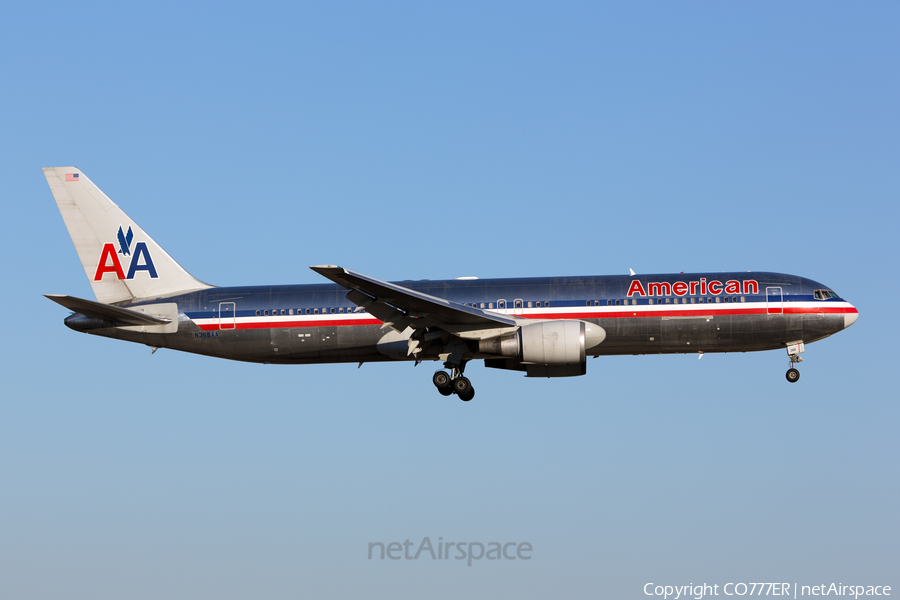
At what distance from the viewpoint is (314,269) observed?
3050cm

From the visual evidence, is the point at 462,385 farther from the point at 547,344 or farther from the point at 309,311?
the point at 309,311

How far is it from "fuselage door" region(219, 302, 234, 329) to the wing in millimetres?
6219

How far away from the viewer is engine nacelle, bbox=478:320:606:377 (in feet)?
114

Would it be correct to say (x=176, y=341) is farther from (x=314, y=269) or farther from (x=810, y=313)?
(x=810, y=313)

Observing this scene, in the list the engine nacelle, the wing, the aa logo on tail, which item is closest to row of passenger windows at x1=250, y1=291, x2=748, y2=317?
the wing

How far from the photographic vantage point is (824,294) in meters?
37.4

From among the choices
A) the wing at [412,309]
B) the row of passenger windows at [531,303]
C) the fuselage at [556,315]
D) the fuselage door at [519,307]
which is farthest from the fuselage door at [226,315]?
the fuselage door at [519,307]

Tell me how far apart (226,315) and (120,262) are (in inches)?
256

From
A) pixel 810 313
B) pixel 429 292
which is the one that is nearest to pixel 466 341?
pixel 429 292

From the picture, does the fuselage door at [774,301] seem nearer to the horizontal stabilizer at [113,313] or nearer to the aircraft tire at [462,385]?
the aircraft tire at [462,385]

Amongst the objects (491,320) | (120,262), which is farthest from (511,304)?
(120,262)

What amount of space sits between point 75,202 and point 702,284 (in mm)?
26854

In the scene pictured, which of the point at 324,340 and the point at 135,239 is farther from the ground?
the point at 135,239

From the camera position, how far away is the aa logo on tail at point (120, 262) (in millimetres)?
41594
